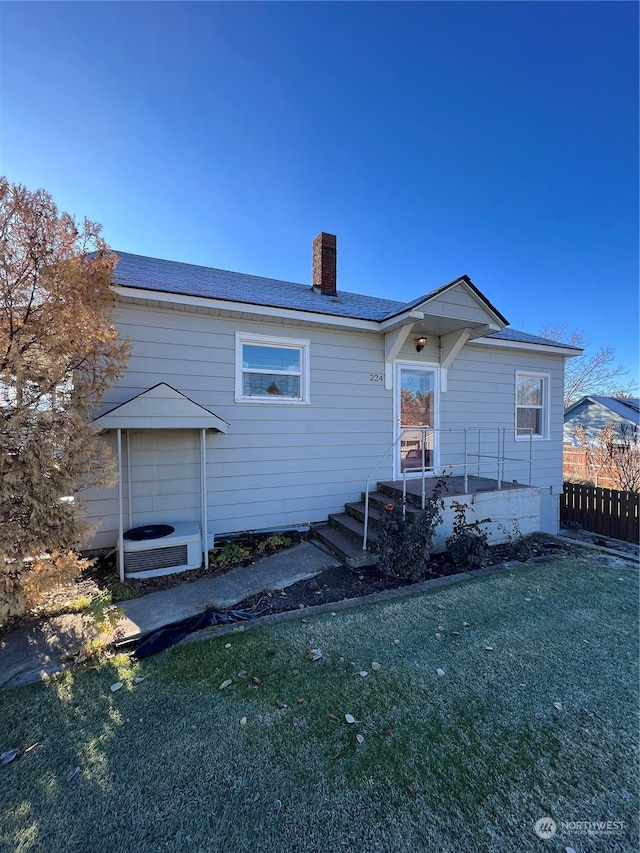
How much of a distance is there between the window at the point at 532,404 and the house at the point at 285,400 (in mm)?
725

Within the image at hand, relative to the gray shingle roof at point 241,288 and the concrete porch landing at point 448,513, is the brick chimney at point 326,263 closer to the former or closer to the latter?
the gray shingle roof at point 241,288

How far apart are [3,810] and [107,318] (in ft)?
12.4

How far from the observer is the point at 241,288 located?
636 centimetres

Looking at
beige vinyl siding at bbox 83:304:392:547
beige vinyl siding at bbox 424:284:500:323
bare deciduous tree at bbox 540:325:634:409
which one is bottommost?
beige vinyl siding at bbox 83:304:392:547

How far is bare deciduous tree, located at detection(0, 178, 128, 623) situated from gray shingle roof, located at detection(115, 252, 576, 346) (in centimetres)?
164

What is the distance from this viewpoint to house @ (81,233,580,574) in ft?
16.4

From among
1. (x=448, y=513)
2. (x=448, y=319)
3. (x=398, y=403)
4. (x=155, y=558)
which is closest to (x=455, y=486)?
(x=448, y=513)

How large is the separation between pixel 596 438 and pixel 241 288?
19.0 m

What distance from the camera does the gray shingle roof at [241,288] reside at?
17.4ft

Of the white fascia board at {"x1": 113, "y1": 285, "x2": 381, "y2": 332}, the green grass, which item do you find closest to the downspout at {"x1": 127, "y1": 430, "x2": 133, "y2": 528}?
the white fascia board at {"x1": 113, "y1": 285, "x2": 381, "y2": 332}

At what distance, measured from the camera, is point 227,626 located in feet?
10.9

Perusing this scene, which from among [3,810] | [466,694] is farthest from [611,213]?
[3,810]

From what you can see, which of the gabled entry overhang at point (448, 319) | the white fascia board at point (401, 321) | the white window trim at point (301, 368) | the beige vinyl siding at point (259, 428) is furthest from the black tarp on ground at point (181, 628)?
the white fascia board at point (401, 321)

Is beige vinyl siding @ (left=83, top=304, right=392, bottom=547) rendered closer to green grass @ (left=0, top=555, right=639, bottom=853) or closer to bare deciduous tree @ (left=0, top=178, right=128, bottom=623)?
bare deciduous tree @ (left=0, top=178, right=128, bottom=623)
